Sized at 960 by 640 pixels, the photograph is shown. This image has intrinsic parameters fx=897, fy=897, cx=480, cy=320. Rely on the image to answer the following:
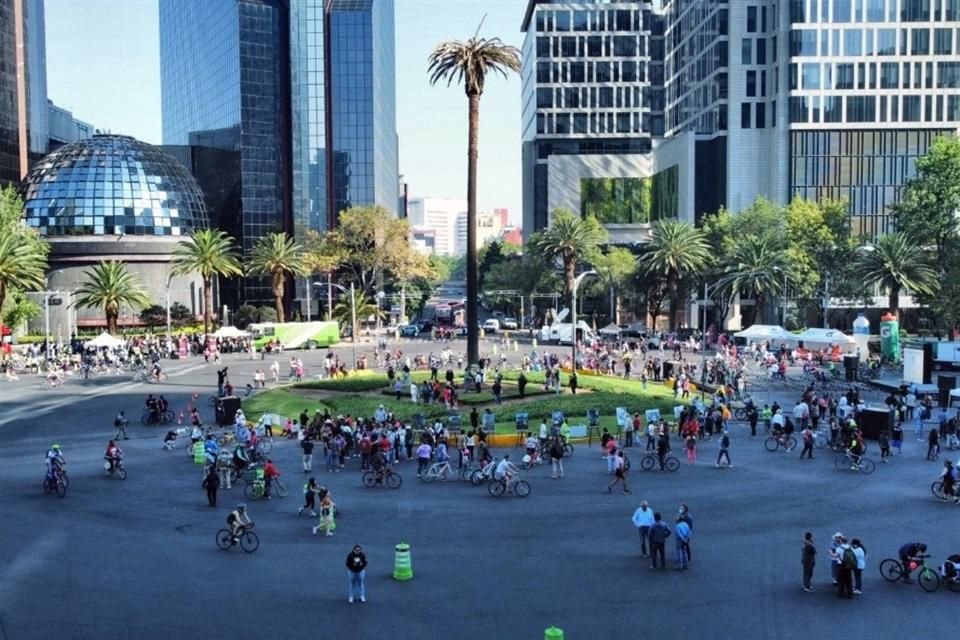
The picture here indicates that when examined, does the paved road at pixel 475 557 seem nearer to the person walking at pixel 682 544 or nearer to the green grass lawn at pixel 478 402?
the person walking at pixel 682 544

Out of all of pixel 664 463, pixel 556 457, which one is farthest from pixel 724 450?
pixel 556 457

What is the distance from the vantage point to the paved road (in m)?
16.1

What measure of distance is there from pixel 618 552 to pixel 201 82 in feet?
404

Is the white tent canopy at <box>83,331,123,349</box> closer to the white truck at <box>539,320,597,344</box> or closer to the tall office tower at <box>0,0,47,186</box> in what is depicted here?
the white truck at <box>539,320,597,344</box>

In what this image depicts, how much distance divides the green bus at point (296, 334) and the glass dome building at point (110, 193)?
102 feet

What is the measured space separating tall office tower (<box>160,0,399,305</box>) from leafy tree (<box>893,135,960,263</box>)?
242ft

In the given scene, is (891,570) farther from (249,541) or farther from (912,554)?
(249,541)

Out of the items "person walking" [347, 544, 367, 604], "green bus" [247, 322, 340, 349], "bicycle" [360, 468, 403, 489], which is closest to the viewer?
"person walking" [347, 544, 367, 604]

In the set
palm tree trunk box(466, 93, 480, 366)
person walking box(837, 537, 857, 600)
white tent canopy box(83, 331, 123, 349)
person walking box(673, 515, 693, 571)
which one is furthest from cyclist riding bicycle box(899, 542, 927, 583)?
white tent canopy box(83, 331, 123, 349)

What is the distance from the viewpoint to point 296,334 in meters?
77.5

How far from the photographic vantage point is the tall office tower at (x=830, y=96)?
9869cm

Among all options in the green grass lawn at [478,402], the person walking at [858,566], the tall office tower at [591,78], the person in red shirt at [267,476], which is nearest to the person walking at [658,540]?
the person walking at [858,566]

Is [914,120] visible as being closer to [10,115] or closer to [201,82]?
[201,82]

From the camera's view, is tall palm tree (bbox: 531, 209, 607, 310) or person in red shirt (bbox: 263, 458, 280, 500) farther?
tall palm tree (bbox: 531, 209, 607, 310)
